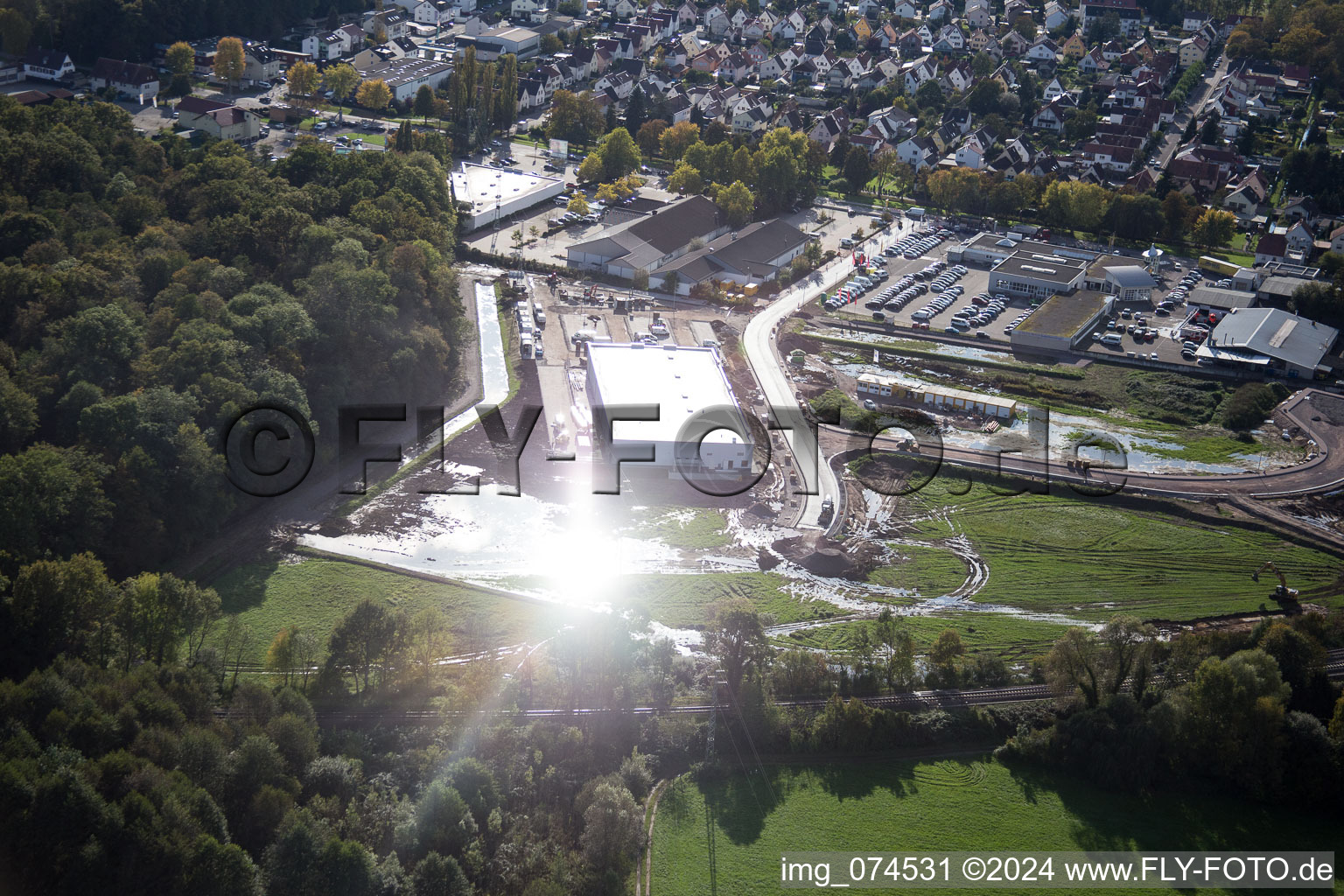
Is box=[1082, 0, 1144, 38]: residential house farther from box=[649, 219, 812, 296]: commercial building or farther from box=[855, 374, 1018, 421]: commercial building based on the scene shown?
box=[855, 374, 1018, 421]: commercial building

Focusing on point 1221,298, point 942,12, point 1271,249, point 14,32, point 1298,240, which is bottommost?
point 1221,298

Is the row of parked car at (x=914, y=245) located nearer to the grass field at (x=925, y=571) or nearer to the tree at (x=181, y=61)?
the grass field at (x=925, y=571)

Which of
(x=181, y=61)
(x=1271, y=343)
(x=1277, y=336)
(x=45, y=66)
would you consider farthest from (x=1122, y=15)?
(x=45, y=66)

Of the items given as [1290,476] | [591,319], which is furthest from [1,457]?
[1290,476]

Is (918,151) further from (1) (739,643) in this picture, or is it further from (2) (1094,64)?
(1) (739,643)

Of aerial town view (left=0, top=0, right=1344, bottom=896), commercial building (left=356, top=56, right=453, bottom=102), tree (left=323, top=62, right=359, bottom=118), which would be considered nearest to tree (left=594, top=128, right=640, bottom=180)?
aerial town view (left=0, top=0, right=1344, bottom=896)

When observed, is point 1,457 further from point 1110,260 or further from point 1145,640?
point 1110,260

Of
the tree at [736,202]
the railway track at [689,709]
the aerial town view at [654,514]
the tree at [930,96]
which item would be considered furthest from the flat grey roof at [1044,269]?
the tree at [930,96]
